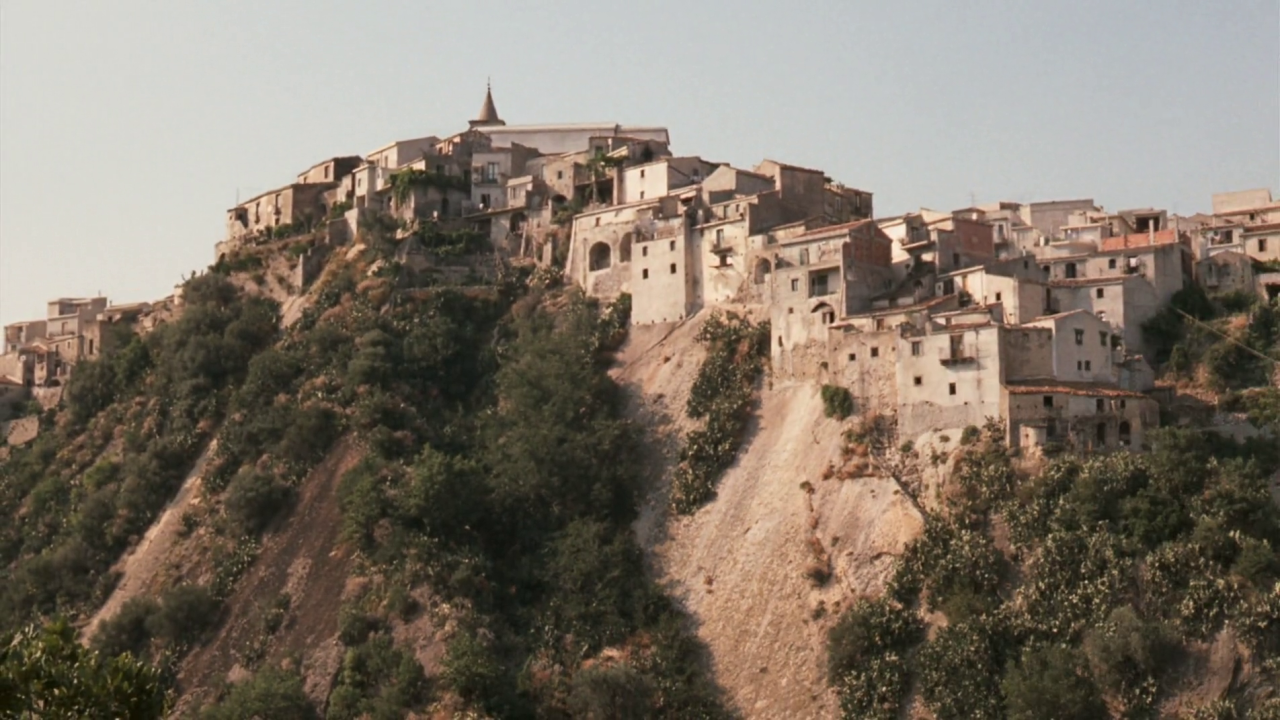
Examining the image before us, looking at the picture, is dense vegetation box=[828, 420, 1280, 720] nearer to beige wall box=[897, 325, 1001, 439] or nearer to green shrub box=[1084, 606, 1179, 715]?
green shrub box=[1084, 606, 1179, 715]

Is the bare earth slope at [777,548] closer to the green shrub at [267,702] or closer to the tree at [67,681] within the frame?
the green shrub at [267,702]

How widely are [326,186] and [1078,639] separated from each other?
39898mm

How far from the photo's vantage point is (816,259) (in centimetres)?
6322

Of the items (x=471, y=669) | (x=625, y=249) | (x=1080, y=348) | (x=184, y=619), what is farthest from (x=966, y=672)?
(x=184, y=619)

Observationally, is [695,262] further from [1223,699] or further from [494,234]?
[1223,699]

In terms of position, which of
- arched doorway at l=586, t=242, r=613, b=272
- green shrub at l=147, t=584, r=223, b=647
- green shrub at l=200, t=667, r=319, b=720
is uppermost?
arched doorway at l=586, t=242, r=613, b=272

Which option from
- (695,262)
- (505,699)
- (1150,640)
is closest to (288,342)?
(695,262)

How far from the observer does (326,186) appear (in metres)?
81.8

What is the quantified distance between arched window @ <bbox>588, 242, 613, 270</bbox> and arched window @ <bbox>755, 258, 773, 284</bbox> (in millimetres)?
6675

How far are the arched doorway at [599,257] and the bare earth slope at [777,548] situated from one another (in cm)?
740

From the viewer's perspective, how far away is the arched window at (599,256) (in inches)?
2768

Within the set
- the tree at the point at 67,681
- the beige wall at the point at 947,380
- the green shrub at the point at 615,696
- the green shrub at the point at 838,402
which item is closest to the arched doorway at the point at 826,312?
the green shrub at the point at 838,402

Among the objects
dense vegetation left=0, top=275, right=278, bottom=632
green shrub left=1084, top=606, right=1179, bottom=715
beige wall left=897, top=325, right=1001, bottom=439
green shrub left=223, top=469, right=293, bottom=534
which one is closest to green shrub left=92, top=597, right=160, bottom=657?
dense vegetation left=0, top=275, right=278, bottom=632

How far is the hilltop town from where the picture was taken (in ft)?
186
